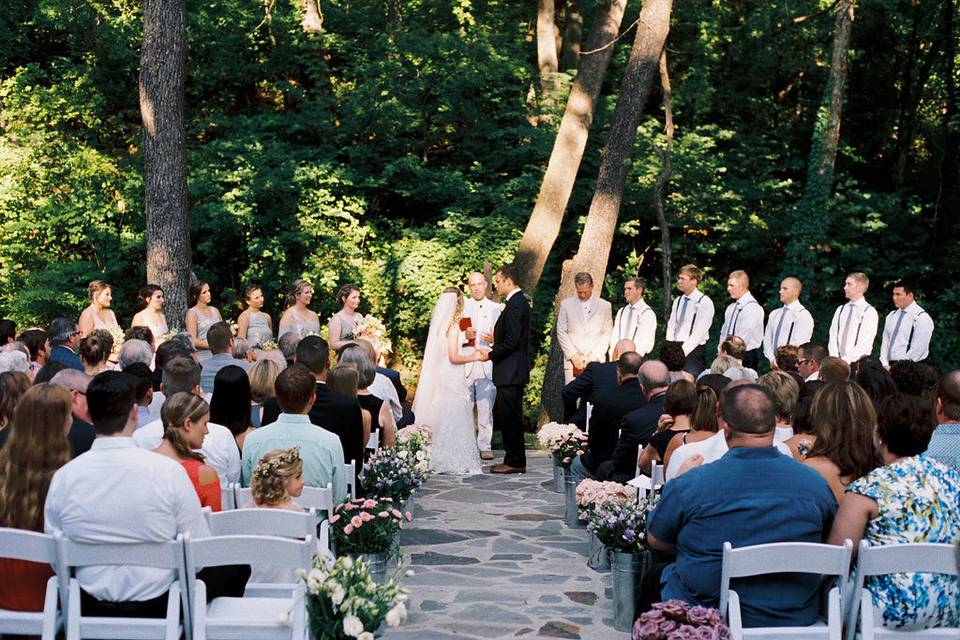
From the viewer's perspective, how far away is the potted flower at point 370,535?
6.78m

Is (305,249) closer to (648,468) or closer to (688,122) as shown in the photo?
(688,122)

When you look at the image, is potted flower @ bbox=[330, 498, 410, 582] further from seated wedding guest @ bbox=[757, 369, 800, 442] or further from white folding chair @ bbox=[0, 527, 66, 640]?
seated wedding guest @ bbox=[757, 369, 800, 442]

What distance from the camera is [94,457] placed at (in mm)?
4582

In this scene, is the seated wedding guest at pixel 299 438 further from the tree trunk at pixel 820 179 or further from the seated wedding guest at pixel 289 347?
the tree trunk at pixel 820 179

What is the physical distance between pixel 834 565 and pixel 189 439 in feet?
9.60

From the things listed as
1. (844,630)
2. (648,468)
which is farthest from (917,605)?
(648,468)

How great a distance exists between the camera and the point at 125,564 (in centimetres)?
455

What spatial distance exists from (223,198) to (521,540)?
434 inches

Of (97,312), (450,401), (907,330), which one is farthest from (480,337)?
(907,330)

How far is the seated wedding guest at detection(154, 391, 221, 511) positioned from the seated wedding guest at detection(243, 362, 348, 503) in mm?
978

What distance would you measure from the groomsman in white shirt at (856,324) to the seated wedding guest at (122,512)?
32.1ft

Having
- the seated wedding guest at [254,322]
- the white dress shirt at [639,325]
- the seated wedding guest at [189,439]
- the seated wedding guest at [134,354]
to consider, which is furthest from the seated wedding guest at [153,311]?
the seated wedding guest at [189,439]

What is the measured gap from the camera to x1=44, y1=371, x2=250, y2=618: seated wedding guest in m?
4.50

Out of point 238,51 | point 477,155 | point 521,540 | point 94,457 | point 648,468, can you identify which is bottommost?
point 521,540
